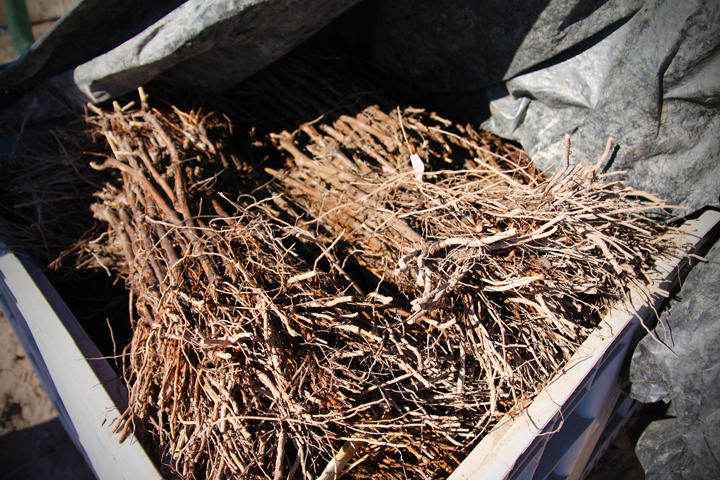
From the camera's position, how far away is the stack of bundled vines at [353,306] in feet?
4.17

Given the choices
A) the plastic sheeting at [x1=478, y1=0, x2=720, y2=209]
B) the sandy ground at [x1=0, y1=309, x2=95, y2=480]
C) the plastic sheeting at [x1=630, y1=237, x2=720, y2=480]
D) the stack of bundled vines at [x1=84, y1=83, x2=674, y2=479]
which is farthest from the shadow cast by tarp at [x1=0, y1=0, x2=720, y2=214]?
the sandy ground at [x1=0, y1=309, x2=95, y2=480]

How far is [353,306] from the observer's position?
1.47 meters

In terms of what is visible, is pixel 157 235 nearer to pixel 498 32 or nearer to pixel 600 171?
pixel 498 32

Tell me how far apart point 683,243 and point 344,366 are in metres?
1.46

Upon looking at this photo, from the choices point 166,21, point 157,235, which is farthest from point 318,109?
→ point 157,235

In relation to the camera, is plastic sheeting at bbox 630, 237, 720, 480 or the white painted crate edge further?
plastic sheeting at bbox 630, 237, 720, 480

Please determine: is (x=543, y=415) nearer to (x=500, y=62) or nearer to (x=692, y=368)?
(x=692, y=368)

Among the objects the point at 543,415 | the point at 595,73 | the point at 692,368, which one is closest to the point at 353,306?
the point at 543,415

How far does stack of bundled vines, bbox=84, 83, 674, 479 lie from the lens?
1271 mm

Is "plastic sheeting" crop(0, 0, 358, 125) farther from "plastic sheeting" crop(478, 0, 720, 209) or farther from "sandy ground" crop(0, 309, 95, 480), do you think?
"sandy ground" crop(0, 309, 95, 480)

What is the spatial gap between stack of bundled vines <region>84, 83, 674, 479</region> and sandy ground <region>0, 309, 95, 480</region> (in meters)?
1.35

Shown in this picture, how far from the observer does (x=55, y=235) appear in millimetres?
Answer: 1908

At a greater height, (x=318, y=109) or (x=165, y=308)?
(x=318, y=109)

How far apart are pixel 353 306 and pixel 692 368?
1378 mm
